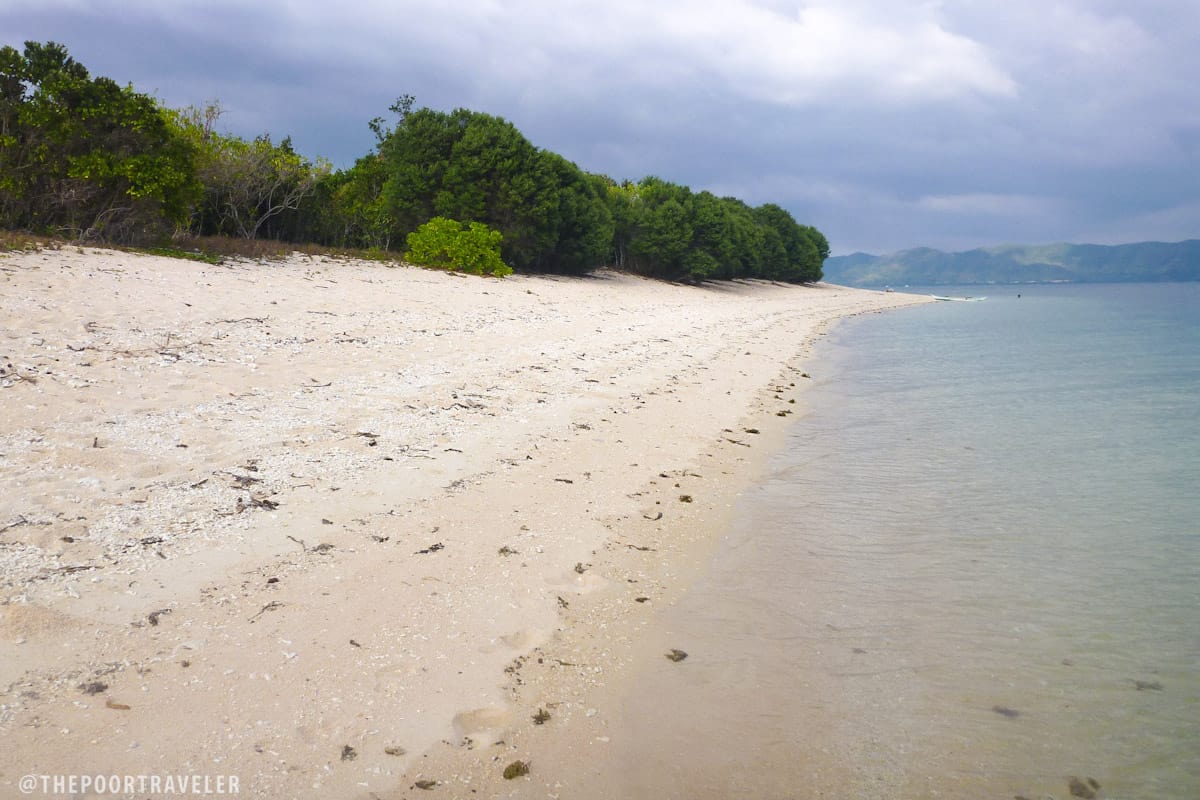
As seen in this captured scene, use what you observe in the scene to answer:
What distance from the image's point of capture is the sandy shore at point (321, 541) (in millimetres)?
3176

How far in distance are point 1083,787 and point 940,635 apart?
1316 millimetres

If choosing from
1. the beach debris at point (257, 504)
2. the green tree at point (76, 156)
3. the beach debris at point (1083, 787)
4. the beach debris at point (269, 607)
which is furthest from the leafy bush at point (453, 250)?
the beach debris at point (1083, 787)

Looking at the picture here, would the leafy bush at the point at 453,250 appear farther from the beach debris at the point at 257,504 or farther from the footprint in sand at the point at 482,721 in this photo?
the footprint in sand at the point at 482,721

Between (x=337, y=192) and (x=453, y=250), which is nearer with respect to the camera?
(x=453, y=250)

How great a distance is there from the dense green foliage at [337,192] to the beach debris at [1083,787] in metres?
20.8

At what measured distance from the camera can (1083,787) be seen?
3260 mm

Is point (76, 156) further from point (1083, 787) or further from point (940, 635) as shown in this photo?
point (1083, 787)

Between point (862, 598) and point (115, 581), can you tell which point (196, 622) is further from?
point (862, 598)

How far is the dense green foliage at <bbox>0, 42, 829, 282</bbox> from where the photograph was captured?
1773cm

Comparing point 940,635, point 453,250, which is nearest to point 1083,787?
point 940,635

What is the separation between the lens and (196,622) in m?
3.95

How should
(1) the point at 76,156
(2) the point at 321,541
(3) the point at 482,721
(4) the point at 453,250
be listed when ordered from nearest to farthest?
(3) the point at 482,721
(2) the point at 321,541
(1) the point at 76,156
(4) the point at 453,250

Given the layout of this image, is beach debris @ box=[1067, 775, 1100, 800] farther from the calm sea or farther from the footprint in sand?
the footprint in sand

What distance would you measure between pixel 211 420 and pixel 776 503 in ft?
19.1
